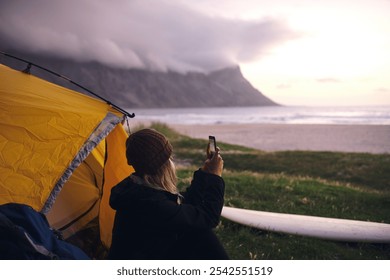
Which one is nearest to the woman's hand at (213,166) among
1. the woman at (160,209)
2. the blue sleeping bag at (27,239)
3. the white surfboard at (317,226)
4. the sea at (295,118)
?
the woman at (160,209)

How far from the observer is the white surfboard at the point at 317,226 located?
5840 mm

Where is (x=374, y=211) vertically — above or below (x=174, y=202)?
below

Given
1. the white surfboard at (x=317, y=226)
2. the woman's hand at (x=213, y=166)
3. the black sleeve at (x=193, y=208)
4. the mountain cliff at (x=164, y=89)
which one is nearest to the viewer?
the black sleeve at (x=193, y=208)

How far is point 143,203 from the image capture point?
2971 millimetres

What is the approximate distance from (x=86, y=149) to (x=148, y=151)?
1604mm

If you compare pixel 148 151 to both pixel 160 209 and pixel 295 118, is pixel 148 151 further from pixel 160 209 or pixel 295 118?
pixel 295 118

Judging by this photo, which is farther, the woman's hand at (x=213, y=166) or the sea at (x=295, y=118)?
the sea at (x=295, y=118)

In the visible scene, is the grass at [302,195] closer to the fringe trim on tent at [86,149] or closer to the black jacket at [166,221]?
the black jacket at [166,221]

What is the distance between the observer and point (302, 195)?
8531mm

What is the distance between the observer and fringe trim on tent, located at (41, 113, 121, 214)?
418cm

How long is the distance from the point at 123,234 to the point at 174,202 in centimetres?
53

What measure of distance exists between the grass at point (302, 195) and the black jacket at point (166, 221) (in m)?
2.23
